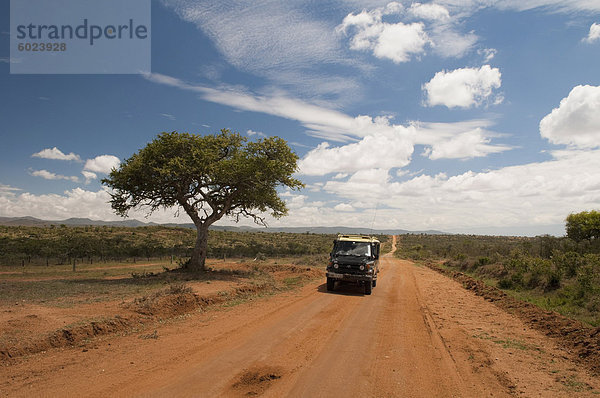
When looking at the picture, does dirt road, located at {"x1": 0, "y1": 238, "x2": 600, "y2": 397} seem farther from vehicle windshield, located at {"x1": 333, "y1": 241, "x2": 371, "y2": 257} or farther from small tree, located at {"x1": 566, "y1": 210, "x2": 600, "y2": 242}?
small tree, located at {"x1": 566, "y1": 210, "x2": 600, "y2": 242}

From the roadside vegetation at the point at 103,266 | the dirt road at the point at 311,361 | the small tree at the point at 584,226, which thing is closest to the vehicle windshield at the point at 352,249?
the roadside vegetation at the point at 103,266

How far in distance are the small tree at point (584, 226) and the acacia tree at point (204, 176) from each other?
36142 millimetres

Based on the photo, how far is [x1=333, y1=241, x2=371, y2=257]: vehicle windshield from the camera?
1730 centimetres

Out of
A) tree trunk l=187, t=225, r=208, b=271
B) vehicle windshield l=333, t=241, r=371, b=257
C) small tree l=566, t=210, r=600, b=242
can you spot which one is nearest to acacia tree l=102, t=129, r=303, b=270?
tree trunk l=187, t=225, r=208, b=271

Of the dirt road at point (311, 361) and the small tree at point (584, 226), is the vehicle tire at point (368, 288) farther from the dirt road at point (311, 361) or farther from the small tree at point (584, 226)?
the small tree at point (584, 226)

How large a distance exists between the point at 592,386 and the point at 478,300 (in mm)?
10007

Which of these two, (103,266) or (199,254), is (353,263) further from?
(103,266)

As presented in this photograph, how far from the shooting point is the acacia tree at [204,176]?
2058cm

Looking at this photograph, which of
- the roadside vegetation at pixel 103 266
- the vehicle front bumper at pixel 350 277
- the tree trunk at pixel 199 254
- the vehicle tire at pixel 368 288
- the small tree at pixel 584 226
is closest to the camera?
the roadside vegetation at pixel 103 266

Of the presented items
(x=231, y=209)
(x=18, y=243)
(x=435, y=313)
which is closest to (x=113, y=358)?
(x=435, y=313)

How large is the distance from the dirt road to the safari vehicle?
457 centimetres

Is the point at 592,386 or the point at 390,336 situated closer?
the point at 592,386

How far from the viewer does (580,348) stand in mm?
8289

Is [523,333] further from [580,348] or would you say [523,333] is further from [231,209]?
[231,209]
